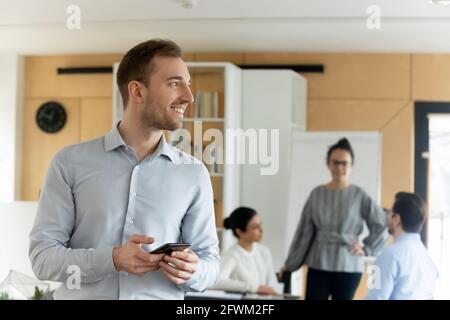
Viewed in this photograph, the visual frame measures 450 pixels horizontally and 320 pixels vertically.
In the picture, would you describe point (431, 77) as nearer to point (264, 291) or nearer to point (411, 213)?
point (411, 213)

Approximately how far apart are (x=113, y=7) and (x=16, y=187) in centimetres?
50

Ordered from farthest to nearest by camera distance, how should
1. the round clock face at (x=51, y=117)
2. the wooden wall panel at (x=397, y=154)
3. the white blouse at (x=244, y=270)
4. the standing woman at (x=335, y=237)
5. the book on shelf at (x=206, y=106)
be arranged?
the wooden wall panel at (x=397, y=154)
the standing woman at (x=335, y=237)
the white blouse at (x=244, y=270)
the book on shelf at (x=206, y=106)
the round clock face at (x=51, y=117)

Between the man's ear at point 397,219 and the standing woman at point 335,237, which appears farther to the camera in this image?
the standing woman at point 335,237

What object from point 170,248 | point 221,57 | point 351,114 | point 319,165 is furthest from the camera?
point 351,114

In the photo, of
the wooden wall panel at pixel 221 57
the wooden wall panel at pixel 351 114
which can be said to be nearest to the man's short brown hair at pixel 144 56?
the wooden wall panel at pixel 221 57

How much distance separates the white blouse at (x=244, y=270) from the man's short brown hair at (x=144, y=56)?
147cm

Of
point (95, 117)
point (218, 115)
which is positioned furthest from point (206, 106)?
point (95, 117)

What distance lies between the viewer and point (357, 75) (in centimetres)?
320

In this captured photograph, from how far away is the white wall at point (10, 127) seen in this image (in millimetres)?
1626

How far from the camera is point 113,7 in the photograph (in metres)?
1.54

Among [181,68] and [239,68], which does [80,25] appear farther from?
[239,68]

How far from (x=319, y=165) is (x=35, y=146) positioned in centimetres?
179

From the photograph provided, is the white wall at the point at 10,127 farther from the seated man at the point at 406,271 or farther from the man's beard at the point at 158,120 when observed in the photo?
the seated man at the point at 406,271

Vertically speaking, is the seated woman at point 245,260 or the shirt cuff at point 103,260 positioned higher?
the shirt cuff at point 103,260
